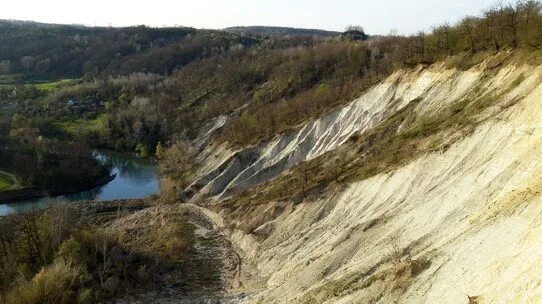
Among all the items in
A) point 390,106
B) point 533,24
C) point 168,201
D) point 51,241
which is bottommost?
point 168,201

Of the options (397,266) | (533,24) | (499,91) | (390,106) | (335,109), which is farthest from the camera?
(335,109)

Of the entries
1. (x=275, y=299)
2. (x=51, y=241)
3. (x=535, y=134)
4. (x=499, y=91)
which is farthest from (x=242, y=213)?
(x=535, y=134)

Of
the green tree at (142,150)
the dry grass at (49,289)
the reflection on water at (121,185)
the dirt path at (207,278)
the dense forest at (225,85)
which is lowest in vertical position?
the reflection on water at (121,185)

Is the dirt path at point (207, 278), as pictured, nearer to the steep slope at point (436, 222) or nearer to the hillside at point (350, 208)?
the hillside at point (350, 208)

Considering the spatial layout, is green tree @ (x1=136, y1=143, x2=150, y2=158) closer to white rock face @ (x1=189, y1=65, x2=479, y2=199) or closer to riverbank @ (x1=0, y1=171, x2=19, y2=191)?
riverbank @ (x1=0, y1=171, x2=19, y2=191)

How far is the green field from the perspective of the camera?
74.7m

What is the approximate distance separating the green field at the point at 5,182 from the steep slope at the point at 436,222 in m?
40.9

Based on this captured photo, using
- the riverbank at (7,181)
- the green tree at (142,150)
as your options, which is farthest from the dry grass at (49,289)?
the green tree at (142,150)

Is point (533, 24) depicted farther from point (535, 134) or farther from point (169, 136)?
A: point (169, 136)

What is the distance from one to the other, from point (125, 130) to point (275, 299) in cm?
9104

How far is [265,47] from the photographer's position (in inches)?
7328

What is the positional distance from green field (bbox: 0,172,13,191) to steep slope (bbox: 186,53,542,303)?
40.9m

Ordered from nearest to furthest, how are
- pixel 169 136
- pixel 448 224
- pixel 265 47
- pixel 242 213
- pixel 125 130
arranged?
pixel 448 224, pixel 242 213, pixel 169 136, pixel 125 130, pixel 265 47

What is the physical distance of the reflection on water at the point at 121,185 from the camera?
7112cm
